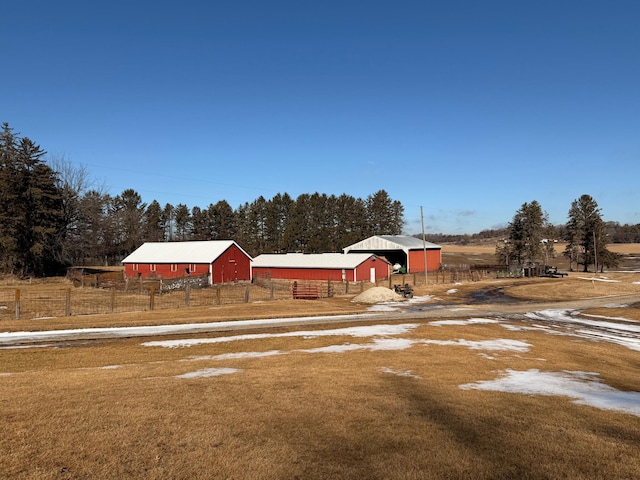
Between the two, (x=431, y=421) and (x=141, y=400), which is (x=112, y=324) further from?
(x=431, y=421)

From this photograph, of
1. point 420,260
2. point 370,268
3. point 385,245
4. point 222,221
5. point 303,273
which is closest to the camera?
point 370,268

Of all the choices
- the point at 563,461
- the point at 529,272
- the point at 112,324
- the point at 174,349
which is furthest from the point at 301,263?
the point at 563,461

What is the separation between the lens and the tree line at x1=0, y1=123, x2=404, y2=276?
186ft

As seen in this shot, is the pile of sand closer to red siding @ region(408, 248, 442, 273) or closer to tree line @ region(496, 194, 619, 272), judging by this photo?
red siding @ region(408, 248, 442, 273)

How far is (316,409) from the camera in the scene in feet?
26.6

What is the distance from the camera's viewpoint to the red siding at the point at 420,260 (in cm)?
7431

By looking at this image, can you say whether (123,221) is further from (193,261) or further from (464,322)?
(464,322)

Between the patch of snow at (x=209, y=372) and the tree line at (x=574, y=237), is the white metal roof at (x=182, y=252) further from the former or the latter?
the tree line at (x=574, y=237)

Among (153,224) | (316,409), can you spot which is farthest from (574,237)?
(153,224)

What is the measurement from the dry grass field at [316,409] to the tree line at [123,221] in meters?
49.2

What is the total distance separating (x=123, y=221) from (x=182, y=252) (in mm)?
51412

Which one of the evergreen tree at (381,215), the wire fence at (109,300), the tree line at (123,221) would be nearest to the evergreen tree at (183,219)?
the tree line at (123,221)

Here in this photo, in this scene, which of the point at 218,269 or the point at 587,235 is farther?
→ the point at 587,235

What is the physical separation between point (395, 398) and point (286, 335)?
10503 millimetres
